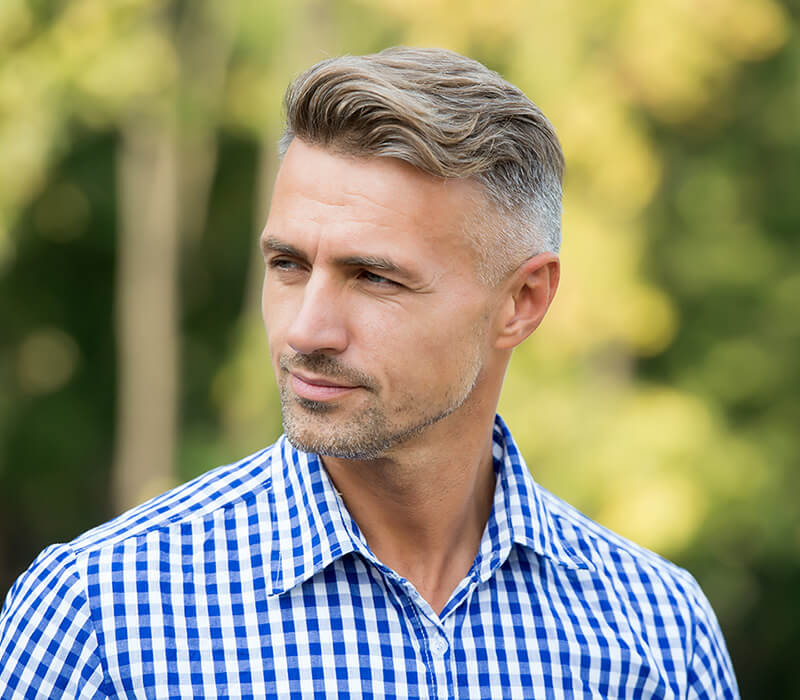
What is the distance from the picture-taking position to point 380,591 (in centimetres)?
169

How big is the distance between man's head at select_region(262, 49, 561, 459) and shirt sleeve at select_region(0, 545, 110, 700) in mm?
392

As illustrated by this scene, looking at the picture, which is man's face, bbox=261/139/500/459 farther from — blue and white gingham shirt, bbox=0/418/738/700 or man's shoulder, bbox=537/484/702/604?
man's shoulder, bbox=537/484/702/604

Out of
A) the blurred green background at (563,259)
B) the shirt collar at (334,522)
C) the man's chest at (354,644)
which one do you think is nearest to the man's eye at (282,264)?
the shirt collar at (334,522)

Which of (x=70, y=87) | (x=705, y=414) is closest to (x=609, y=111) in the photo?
(x=705, y=414)

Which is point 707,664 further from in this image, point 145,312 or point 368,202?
point 145,312

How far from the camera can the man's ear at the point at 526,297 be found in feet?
6.01

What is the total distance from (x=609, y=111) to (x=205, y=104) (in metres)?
4.01

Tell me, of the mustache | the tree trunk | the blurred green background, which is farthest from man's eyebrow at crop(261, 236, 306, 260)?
the tree trunk

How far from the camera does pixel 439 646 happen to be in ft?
5.50

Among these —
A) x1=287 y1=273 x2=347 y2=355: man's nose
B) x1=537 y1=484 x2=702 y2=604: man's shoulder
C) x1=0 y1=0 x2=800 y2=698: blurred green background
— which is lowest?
x1=537 y1=484 x2=702 y2=604: man's shoulder

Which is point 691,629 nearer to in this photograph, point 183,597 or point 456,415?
point 456,415

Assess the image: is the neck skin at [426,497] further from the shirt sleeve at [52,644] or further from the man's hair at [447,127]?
the shirt sleeve at [52,644]

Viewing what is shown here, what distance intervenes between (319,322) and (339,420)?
0.49 feet

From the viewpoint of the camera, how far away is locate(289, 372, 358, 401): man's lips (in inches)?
63.9
